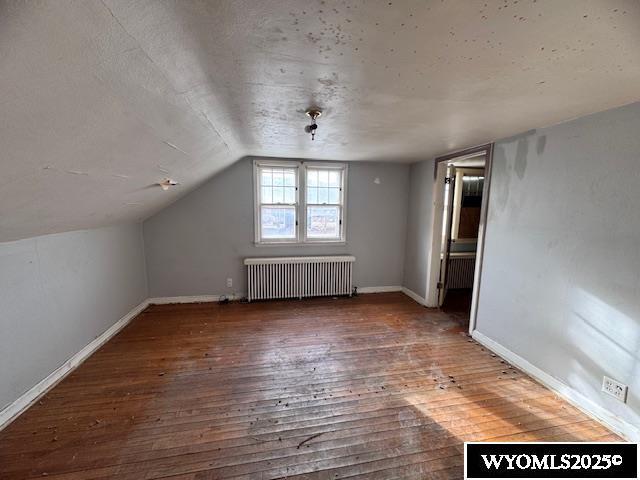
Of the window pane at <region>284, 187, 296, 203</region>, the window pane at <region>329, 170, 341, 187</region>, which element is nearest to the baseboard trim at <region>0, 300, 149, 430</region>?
the window pane at <region>284, 187, 296, 203</region>

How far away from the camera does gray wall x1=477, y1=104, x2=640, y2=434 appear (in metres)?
1.71

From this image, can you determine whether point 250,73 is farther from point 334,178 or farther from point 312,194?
point 334,178

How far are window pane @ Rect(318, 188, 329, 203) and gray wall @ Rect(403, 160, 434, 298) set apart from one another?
134 centimetres

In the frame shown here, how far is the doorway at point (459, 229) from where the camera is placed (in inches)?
117

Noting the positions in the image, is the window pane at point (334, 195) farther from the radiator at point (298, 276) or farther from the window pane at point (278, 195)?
the radiator at point (298, 276)

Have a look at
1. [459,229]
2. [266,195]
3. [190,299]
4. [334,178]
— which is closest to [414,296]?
[459,229]

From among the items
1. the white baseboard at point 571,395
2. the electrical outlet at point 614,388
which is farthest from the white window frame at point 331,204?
the electrical outlet at point 614,388

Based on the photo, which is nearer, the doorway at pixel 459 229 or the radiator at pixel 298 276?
the doorway at pixel 459 229

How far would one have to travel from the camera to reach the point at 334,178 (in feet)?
13.6

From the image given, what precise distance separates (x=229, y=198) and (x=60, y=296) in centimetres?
210

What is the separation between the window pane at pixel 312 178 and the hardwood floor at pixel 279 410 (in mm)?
2157

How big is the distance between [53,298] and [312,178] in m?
3.12

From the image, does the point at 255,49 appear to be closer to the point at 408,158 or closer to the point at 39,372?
the point at 39,372

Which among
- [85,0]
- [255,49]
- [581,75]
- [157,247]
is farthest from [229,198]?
[581,75]
